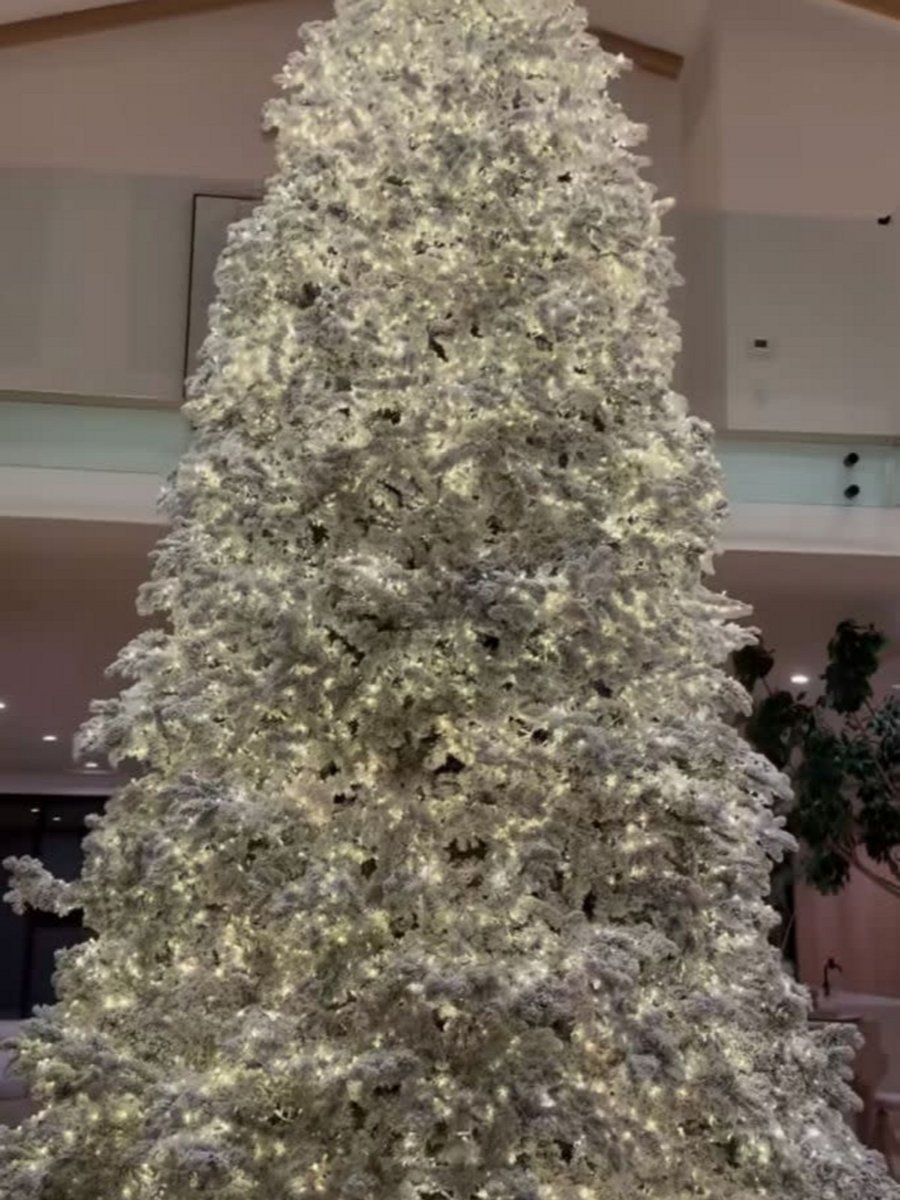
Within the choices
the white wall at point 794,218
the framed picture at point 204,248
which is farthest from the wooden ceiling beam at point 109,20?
the framed picture at point 204,248

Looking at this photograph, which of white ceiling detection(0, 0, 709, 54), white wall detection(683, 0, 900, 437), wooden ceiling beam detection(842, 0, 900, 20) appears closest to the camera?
white wall detection(683, 0, 900, 437)

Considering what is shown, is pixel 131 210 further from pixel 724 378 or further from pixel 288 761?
pixel 288 761

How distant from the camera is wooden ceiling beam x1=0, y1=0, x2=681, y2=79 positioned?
293 inches

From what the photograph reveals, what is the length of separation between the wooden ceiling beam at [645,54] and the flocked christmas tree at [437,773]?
603 centimetres

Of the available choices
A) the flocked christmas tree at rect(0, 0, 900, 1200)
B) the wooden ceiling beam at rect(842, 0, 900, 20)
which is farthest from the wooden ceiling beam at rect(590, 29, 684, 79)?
the flocked christmas tree at rect(0, 0, 900, 1200)

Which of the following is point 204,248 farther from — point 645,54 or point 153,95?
point 645,54

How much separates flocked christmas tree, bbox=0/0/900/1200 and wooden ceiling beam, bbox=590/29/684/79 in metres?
6.03

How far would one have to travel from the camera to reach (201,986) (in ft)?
7.66

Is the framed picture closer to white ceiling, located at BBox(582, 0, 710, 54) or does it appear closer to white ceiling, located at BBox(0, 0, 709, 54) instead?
white ceiling, located at BBox(0, 0, 709, 54)

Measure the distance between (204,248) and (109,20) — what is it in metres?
1.85

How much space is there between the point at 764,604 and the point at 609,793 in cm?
517

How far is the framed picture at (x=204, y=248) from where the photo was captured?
272 inches

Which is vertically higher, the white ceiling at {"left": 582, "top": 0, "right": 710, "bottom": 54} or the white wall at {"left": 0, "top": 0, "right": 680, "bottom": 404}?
the white ceiling at {"left": 582, "top": 0, "right": 710, "bottom": 54}

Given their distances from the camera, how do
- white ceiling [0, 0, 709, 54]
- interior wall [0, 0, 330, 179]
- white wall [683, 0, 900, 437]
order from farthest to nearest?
white ceiling [0, 0, 709, 54], interior wall [0, 0, 330, 179], white wall [683, 0, 900, 437]
